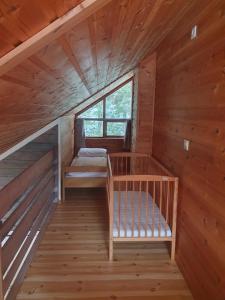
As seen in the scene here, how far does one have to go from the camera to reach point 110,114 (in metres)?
6.56

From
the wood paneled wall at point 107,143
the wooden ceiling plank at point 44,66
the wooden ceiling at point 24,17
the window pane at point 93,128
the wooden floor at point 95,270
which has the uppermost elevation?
the wooden ceiling at point 24,17

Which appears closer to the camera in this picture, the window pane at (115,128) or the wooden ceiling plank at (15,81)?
the wooden ceiling plank at (15,81)

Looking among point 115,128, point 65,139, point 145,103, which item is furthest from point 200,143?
point 115,128

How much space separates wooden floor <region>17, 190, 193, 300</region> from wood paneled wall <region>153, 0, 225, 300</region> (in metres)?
0.24

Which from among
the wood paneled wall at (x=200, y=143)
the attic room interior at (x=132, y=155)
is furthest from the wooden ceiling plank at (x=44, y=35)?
the wood paneled wall at (x=200, y=143)

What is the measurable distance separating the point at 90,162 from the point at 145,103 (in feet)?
5.44

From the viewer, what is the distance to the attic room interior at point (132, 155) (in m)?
1.11

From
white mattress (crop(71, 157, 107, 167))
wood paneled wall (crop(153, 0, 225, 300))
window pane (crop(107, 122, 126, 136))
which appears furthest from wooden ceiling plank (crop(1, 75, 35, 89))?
window pane (crop(107, 122, 126, 136))

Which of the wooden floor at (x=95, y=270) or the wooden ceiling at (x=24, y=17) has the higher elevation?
the wooden ceiling at (x=24, y=17)

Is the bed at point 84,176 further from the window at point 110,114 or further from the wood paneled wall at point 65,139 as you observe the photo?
the window at point 110,114

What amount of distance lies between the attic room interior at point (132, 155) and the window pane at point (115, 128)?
2.69 meters

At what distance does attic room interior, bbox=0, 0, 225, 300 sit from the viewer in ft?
3.63

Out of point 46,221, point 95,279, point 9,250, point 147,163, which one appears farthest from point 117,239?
point 147,163

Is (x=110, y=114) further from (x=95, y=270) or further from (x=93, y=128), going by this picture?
(x=95, y=270)
